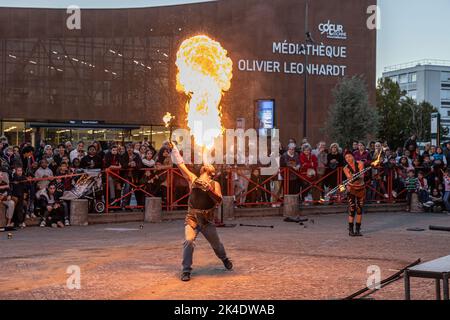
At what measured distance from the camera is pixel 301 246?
1227 cm

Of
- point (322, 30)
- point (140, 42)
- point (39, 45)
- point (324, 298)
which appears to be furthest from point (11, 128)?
point (324, 298)

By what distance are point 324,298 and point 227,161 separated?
11245 millimetres

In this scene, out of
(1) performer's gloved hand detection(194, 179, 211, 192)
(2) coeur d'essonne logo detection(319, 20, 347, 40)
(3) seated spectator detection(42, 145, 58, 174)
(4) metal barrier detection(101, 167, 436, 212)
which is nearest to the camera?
(1) performer's gloved hand detection(194, 179, 211, 192)

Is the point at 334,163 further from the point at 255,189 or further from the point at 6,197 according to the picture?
the point at 6,197

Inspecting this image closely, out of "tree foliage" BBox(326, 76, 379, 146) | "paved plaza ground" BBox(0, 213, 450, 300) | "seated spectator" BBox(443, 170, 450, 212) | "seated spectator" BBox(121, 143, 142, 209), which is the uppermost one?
"tree foliage" BBox(326, 76, 379, 146)

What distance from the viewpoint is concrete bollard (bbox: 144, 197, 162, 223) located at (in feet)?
54.3

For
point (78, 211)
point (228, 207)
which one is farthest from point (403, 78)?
point (78, 211)

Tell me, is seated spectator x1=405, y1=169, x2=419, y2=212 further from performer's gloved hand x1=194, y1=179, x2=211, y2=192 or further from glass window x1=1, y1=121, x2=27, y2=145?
glass window x1=1, y1=121, x2=27, y2=145

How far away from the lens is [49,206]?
1531 cm

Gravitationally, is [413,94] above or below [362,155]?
above

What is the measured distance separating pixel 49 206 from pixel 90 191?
1.33 m

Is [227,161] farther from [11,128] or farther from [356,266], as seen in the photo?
[11,128]

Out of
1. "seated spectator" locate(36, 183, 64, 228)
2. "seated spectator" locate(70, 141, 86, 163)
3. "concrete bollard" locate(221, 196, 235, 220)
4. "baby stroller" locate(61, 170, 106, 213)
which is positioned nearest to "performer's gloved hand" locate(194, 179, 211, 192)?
"seated spectator" locate(36, 183, 64, 228)

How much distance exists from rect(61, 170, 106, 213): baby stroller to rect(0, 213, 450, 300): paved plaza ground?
92 cm
